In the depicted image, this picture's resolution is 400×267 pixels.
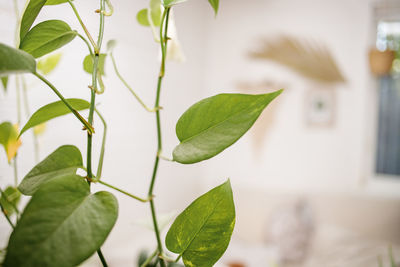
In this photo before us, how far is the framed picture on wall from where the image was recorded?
2689 mm

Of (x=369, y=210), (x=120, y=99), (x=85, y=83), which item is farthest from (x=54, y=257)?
(x=369, y=210)

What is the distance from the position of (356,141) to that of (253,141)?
0.80 metres

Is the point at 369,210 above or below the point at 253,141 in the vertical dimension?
below

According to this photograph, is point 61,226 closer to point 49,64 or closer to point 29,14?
point 29,14

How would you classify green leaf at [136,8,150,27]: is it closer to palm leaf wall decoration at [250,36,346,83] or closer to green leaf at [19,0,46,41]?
green leaf at [19,0,46,41]

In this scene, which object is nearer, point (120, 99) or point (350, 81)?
point (120, 99)

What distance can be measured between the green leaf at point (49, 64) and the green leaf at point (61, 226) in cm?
24

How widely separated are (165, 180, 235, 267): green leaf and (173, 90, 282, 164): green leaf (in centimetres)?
3

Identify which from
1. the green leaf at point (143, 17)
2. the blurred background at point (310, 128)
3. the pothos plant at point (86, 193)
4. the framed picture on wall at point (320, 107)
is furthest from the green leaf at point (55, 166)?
the framed picture on wall at point (320, 107)

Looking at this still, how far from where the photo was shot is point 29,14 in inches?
9.2

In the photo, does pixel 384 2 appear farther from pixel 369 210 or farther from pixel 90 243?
pixel 90 243

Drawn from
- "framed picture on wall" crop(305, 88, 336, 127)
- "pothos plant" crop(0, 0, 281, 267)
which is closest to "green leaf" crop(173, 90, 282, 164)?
"pothos plant" crop(0, 0, 281, 267)

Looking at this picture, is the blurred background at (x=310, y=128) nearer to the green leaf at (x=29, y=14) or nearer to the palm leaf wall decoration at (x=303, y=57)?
the palm leaf wall decoration at (x=303, y=57)

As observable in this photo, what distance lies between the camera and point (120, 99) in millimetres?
488
